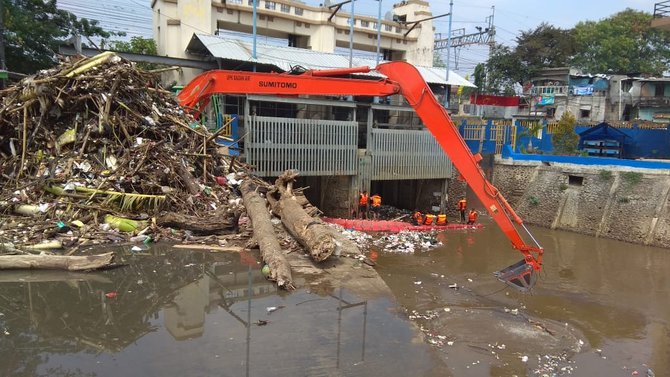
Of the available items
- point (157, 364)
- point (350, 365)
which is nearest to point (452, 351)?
point (350, 365)

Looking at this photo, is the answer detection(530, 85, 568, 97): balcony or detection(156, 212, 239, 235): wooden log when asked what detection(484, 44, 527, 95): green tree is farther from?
detection(156, 212, 239, 235): wooden log

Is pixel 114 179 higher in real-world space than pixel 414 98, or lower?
lower

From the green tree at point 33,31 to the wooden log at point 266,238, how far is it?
982 cm

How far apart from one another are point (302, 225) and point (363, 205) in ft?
24.2

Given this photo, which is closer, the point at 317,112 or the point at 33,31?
the point at 33,31

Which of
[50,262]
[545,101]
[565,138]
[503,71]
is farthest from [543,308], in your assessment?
[503,71]

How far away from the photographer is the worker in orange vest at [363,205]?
14.3m

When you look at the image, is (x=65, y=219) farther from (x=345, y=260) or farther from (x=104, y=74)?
(x=345, y=260)

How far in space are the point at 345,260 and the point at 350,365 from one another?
294 cm

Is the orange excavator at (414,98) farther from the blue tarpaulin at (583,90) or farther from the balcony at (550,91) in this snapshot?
the balcony at (550,91)

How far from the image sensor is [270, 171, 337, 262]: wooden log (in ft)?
20.6

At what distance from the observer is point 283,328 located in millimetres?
4328

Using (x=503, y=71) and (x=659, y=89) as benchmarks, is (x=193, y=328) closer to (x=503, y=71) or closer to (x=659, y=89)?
(x=659, y=89)

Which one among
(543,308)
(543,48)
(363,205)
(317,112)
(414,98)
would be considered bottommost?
(543,308)
